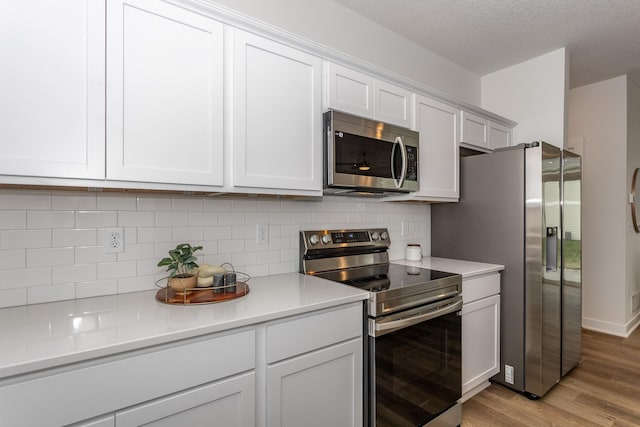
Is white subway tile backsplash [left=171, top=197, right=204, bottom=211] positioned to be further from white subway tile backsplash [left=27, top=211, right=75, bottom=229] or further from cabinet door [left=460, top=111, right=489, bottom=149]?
cabinet door [left=460, top=111, right=489, bottom=149]

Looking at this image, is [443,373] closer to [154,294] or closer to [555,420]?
[555,420]

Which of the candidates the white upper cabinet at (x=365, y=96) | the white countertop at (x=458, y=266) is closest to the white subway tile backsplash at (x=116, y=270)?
the white upper cabinet at (x=365, y=96)

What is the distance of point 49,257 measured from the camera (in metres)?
1.37

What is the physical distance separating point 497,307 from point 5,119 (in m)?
2.74

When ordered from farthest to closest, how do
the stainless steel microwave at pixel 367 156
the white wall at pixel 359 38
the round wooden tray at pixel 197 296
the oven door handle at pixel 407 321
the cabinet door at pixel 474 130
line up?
the cabinet door at pixel 474 130, the white wall at pixel 359 38, the stainless steel microwave at pixel 367 156, the oven door handle at pixel 407 321, the round wooden tray at pixel 197 296

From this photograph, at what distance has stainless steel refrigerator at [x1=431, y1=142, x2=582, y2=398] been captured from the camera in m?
2.30

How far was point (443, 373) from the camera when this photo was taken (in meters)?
1.92

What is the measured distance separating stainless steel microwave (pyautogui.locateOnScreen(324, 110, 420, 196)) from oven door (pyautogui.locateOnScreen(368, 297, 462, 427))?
73cm

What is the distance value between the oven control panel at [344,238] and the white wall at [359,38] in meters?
1.21

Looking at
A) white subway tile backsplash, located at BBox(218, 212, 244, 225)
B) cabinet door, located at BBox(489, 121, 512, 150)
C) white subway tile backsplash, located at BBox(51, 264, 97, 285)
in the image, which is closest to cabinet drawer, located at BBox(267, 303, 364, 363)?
white subway tile backsplash, located at BBox(218, 212, 244, 225)

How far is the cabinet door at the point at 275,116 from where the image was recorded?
1546 mm

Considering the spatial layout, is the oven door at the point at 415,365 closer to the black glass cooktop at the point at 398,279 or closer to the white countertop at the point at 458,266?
the black glass cooktop at the point at 398,279

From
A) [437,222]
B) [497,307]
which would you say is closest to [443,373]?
[497,307]

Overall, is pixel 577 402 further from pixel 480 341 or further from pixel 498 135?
pixel 498 135
